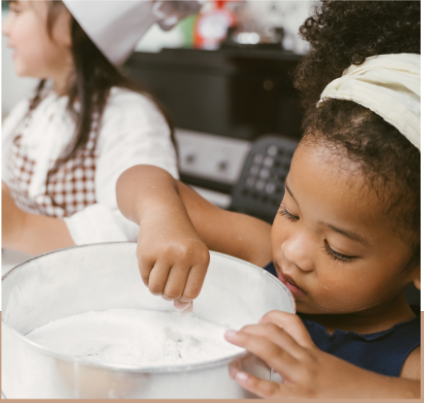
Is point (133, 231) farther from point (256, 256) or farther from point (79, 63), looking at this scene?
point (79, 63)

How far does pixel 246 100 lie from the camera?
1.79 meters

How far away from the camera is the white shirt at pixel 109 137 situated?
823 millimetres

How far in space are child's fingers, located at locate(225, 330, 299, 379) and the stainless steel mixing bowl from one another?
0.03 metres

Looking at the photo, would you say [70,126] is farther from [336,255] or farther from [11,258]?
[336,255]

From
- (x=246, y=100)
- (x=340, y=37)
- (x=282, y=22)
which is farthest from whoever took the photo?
(x=282, y=22)

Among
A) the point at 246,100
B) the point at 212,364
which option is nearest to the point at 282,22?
the point at 246,100

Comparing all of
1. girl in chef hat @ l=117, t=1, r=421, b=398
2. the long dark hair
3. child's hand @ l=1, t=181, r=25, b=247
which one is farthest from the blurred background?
girl in chef hat @ l=117, t=1, r=421, b=398

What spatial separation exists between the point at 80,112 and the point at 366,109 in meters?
0.63

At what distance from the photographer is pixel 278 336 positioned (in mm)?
333

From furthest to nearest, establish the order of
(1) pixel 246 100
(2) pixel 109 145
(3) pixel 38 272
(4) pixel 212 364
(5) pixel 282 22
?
1. (5) pixel 282 22
2. (1) pixel 246 100
3. (2) pixel 109 145
4. (3) pixel 38 272
5. (4) pixel 212 364

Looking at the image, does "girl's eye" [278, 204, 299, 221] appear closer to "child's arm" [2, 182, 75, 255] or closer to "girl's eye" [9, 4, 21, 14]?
"child's arm" [2, 182, 75, 255]

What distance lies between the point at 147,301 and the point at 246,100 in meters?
1.38

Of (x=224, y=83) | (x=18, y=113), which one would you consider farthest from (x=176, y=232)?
(x=224, y=83)

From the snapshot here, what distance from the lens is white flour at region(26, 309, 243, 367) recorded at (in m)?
0.40
